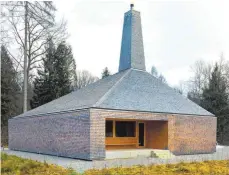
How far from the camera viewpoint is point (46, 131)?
56.1ft

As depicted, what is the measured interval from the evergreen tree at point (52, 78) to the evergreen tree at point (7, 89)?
2.19 m

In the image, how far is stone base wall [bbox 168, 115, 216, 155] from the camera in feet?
54.5

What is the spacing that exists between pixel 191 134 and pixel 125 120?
3800 millimetres

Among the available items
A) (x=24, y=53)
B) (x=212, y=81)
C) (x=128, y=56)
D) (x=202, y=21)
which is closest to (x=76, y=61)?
(x=24, y=53)

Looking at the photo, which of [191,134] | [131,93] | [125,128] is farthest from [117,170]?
[191,134]

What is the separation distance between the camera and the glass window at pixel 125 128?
17.1 metres

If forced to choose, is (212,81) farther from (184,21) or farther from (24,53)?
(24,53)

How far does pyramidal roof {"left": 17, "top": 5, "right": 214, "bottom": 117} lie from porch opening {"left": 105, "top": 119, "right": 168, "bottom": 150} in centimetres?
150

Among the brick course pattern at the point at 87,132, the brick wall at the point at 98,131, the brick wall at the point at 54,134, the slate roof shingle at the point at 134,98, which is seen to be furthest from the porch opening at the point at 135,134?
the brick wall at the point at 98,131

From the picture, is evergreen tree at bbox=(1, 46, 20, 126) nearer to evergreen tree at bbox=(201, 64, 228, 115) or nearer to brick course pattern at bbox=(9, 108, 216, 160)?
brick course pattern at bbox=(9, 108, 216, 160)

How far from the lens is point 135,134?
1789 cm

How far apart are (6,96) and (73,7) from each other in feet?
53.7

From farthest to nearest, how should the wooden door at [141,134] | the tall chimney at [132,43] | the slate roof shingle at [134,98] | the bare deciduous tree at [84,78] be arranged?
the bare deciduous tree at [84,78], the tall chimney at [132,43], the wooden door at [141,134], the slate roof shingle at [134,98]

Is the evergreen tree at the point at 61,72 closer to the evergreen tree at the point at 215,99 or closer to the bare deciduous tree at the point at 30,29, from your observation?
the bare deciduous tree at the point at 30,29
